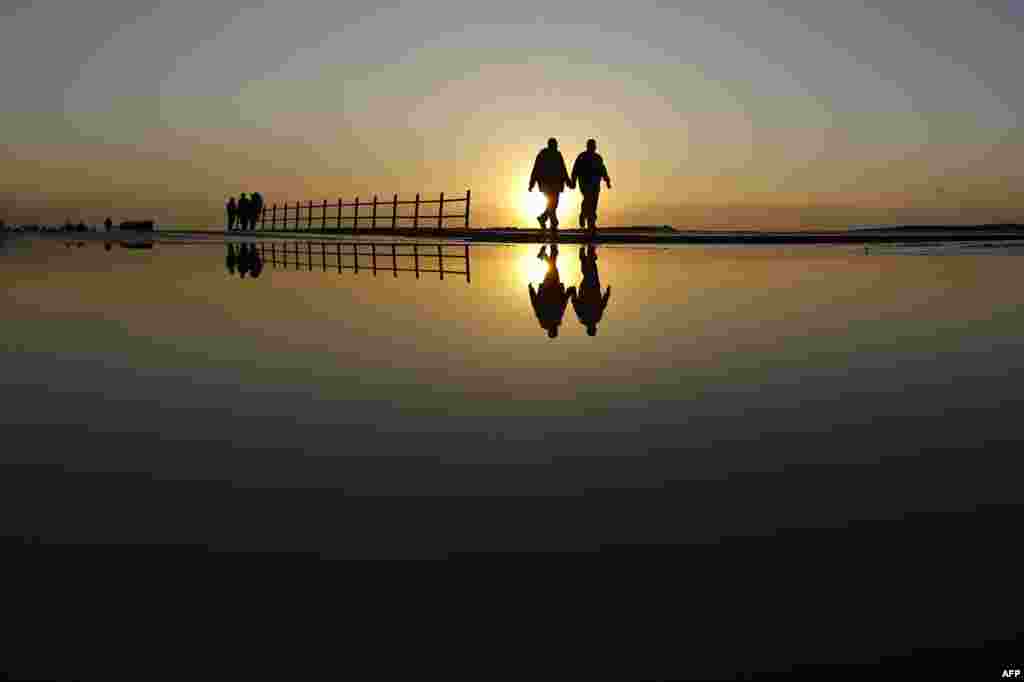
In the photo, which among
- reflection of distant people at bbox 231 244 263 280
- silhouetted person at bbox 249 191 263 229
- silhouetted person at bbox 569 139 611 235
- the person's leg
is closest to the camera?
reflection of distant people at bbox 231 244 263 280

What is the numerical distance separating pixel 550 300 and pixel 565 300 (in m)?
0.12

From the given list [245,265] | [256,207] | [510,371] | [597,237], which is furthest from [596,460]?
[256,207]

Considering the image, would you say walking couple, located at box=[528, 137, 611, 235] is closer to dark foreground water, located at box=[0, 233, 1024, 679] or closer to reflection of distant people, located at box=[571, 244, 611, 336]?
reflection of distant people, located at box=[571, 244, 611, 336]

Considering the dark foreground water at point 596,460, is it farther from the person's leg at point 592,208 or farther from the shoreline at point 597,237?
the shoreline at point 597,237

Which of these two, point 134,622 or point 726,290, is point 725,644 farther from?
point 726,290

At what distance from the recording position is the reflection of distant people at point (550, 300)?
21.5 ft

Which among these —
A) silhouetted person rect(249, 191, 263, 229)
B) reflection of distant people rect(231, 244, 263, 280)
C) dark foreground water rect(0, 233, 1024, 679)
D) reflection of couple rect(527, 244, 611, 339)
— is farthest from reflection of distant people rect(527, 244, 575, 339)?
silhouetted person rect(249, 191, 263, 229)

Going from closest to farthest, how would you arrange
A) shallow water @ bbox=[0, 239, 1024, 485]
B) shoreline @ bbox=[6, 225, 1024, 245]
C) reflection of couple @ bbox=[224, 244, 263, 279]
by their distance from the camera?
shallow water @ bbox=[0, 239, 1024, 485]
reflection of couple @ bbox=[224, 244, 263, 279]
shoreline @ bbox=[6, 225, 1024, 245]

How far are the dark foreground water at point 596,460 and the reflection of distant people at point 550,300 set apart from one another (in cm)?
14

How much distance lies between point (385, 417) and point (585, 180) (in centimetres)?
1769

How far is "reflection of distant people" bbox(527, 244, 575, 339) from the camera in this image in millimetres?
6551

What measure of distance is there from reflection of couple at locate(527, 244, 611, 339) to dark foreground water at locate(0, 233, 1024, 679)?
0.14 m

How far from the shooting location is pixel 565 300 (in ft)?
26.9

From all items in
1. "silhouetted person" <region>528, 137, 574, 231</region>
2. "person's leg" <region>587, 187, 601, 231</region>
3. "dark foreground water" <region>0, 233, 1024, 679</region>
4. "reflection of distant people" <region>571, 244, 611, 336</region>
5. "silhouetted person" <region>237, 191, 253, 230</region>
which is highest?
"silhouetted person" <region>237, 191, 253, 230</region>
